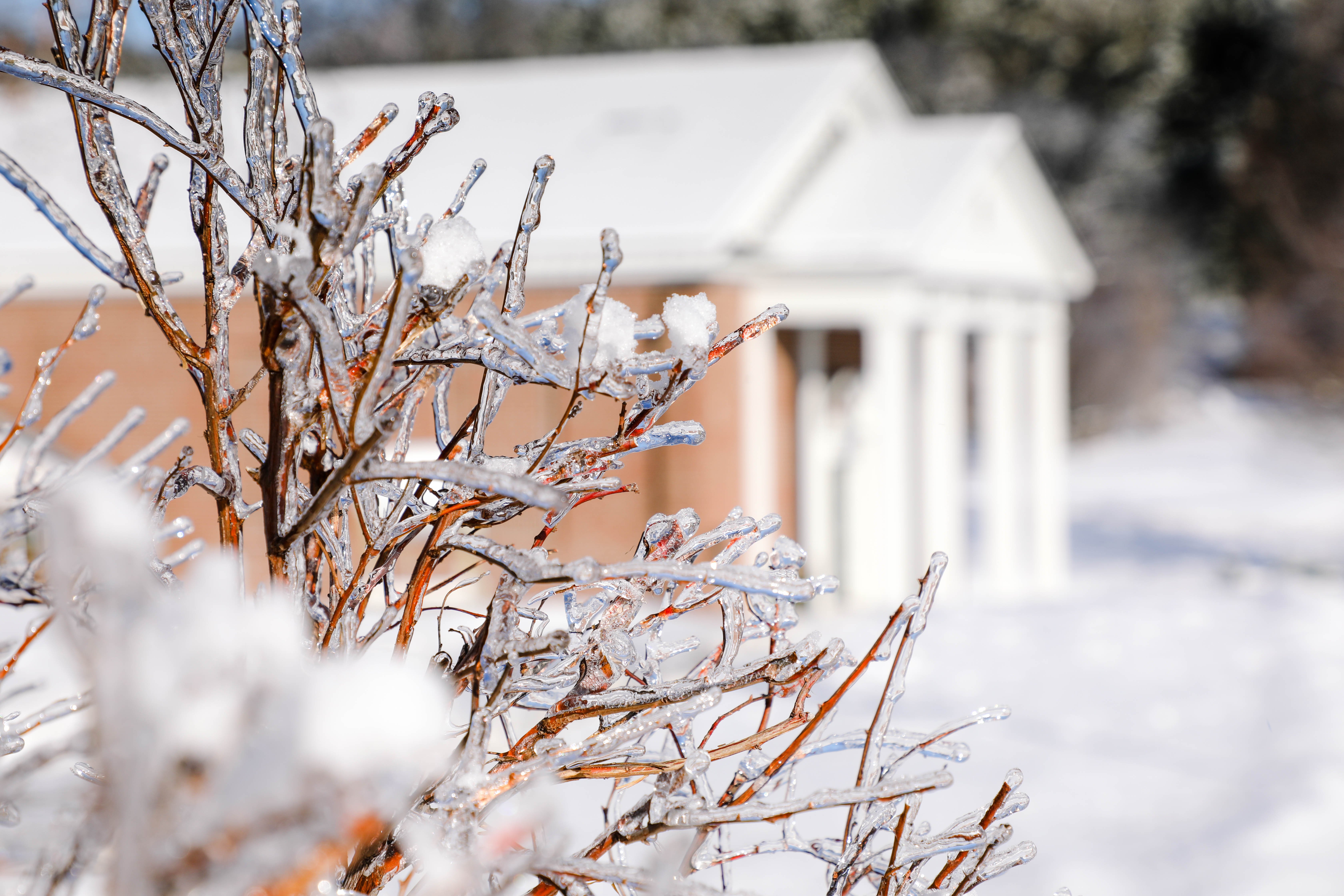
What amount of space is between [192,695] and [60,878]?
1.28ft

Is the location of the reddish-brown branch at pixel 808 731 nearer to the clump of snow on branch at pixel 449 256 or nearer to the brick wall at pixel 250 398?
the clump of snow on branch at pixel 449 256

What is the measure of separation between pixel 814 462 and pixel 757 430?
7.25 ft

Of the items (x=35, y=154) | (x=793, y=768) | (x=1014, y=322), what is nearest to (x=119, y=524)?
(x=793, y=768)

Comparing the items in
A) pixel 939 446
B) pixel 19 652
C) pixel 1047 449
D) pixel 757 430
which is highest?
pixel 19 652

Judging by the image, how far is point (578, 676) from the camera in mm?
1549

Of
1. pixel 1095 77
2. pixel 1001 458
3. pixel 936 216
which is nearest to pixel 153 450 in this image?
pixel 936 216

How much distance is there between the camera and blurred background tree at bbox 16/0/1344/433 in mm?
24500

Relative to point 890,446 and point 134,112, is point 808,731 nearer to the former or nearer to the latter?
point 134,112

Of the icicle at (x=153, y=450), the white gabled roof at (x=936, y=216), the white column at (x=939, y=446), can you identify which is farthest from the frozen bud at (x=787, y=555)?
the white column at (x=939, y=446)

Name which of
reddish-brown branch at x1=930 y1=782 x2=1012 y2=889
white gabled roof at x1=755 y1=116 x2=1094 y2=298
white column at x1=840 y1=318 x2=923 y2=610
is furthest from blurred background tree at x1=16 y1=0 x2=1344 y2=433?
reddish-brown branch at x1=930 y1=782 x2=1012 y2=889

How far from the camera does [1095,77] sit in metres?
26.7

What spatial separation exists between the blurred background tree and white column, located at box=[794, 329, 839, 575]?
39.2ft

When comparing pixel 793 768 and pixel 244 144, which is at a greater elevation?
pixel 244 144

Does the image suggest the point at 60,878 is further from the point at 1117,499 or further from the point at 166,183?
the point at 1117,499
